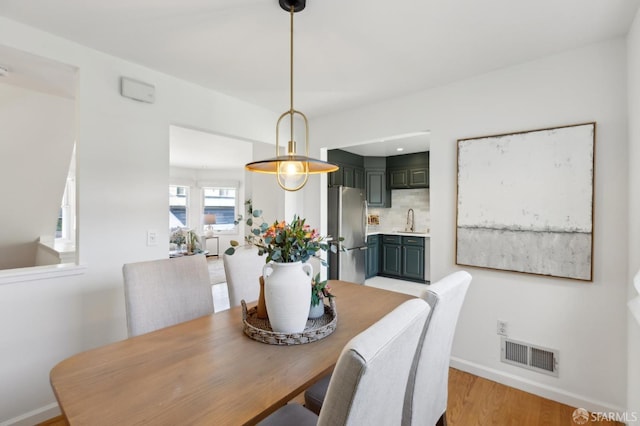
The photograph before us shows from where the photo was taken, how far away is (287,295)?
4.25 feet

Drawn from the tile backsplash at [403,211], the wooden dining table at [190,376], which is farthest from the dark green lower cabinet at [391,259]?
the wooden dining table at [190,376]

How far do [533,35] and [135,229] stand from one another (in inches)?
117

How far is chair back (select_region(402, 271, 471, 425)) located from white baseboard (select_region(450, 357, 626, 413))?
4.15ft

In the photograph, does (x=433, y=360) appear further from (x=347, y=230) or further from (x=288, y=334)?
(x=347, y=230)

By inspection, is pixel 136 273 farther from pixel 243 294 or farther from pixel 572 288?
pixel 572 288

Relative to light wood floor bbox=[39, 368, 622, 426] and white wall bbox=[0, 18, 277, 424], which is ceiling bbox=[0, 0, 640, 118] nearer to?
white wall bbox=[0, 18, 277, 424]

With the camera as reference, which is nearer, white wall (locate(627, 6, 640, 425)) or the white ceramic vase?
the white ceramic vase

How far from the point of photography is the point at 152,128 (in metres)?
2.38

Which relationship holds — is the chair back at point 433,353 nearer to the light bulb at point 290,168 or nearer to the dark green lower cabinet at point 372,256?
the light bulb at point 290,168

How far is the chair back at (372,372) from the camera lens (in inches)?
26.3

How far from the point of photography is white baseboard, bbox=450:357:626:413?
199 cm

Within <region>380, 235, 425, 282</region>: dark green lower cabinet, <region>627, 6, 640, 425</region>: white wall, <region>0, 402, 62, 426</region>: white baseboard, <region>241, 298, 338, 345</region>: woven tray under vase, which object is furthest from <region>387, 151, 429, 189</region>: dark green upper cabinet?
<region>0, 402, 62, 426</region>: white baseboard

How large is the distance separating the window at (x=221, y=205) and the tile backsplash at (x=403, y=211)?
4373mm

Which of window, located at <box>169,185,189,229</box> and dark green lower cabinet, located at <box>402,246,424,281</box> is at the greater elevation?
window, located at <box>169,185,189,229</box>
